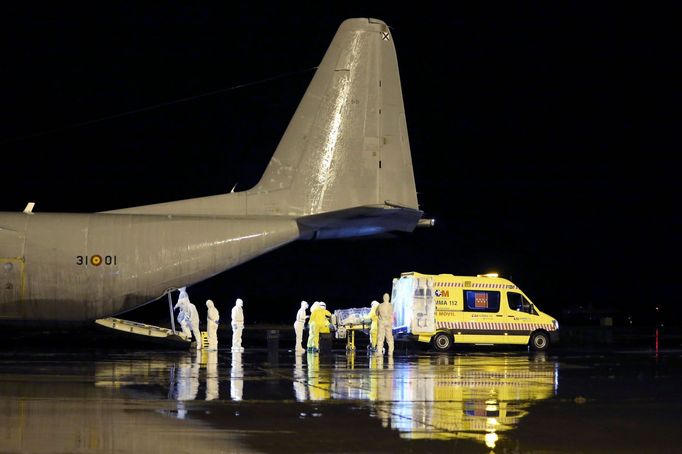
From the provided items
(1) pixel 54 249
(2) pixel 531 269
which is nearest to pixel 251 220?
(1) pixel 54 249

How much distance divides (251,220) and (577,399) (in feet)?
27.7

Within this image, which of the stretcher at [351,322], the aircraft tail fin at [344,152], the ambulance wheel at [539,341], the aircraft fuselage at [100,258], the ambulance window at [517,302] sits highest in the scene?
the aircraft tail fin at [344,152]

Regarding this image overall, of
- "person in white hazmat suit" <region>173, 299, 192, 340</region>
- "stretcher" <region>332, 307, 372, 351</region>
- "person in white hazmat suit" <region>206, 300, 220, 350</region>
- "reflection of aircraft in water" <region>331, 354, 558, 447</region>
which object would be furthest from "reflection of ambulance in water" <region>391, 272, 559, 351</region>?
"person in white hazmat suit" <region>173, 299, 192, 340</region>

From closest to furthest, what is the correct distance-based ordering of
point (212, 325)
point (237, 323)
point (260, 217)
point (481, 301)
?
point (260, 217) < point (212, 325) < point (237, 323) < point (481, 301)

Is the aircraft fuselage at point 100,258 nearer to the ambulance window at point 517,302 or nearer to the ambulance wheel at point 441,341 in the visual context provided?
the ambulance wheel at point 441,341

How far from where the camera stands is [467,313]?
91.8 feet

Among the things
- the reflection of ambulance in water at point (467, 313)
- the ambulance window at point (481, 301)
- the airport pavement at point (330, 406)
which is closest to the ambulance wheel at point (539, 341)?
the reflection of ambulance in water at point (467, 313)

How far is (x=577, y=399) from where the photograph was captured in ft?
45.4

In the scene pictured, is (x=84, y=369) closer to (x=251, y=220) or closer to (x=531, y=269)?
(x=251, y=220)

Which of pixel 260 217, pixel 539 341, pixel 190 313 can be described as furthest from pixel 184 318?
pixel 539 341

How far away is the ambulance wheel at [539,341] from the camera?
2848 cm

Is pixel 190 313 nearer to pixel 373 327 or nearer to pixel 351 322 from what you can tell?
pixel 373 327

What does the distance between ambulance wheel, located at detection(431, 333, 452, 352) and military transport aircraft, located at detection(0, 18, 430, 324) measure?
771 cm

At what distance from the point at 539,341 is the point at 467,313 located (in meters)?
2.52
